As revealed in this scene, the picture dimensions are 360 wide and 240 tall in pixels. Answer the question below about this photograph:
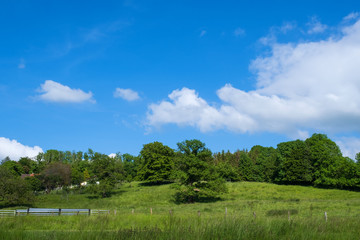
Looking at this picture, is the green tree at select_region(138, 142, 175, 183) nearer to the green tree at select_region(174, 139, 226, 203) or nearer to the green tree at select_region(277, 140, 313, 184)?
the green tree at select_region(174, 139, 226, 203)

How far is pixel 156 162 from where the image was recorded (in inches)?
2918

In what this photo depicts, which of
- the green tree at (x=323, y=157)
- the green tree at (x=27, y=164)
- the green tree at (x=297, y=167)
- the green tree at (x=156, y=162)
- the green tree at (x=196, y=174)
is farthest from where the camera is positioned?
the green tree at (x=27, y=164)

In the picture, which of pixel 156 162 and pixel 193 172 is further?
pixel 156 162

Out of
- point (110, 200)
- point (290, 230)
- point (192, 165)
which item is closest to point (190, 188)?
point (192, 165)

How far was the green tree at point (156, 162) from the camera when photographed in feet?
242

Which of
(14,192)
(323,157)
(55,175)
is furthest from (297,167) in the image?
(55,175)

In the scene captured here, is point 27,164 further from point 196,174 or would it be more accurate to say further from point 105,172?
point 196,174

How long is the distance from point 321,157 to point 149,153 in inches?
1813

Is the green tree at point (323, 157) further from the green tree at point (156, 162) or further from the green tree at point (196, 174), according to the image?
the green tree at point (156, 162)

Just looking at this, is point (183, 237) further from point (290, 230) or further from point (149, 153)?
point (149, 153)

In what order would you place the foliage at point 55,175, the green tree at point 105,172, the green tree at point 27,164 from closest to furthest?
1. the green tree at point 105,172
2. the foliage at point 55,175
3. the green tree at point 27,164

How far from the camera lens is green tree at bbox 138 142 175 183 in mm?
73887

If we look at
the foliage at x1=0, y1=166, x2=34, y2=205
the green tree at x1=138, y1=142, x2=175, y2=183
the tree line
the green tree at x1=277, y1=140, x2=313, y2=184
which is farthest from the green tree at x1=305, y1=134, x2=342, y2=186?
the foliage at x1=0, y1=166, x2=34, y2=205

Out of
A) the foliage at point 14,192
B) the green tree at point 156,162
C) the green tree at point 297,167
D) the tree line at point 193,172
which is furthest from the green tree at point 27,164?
the green tree at point 297,167
